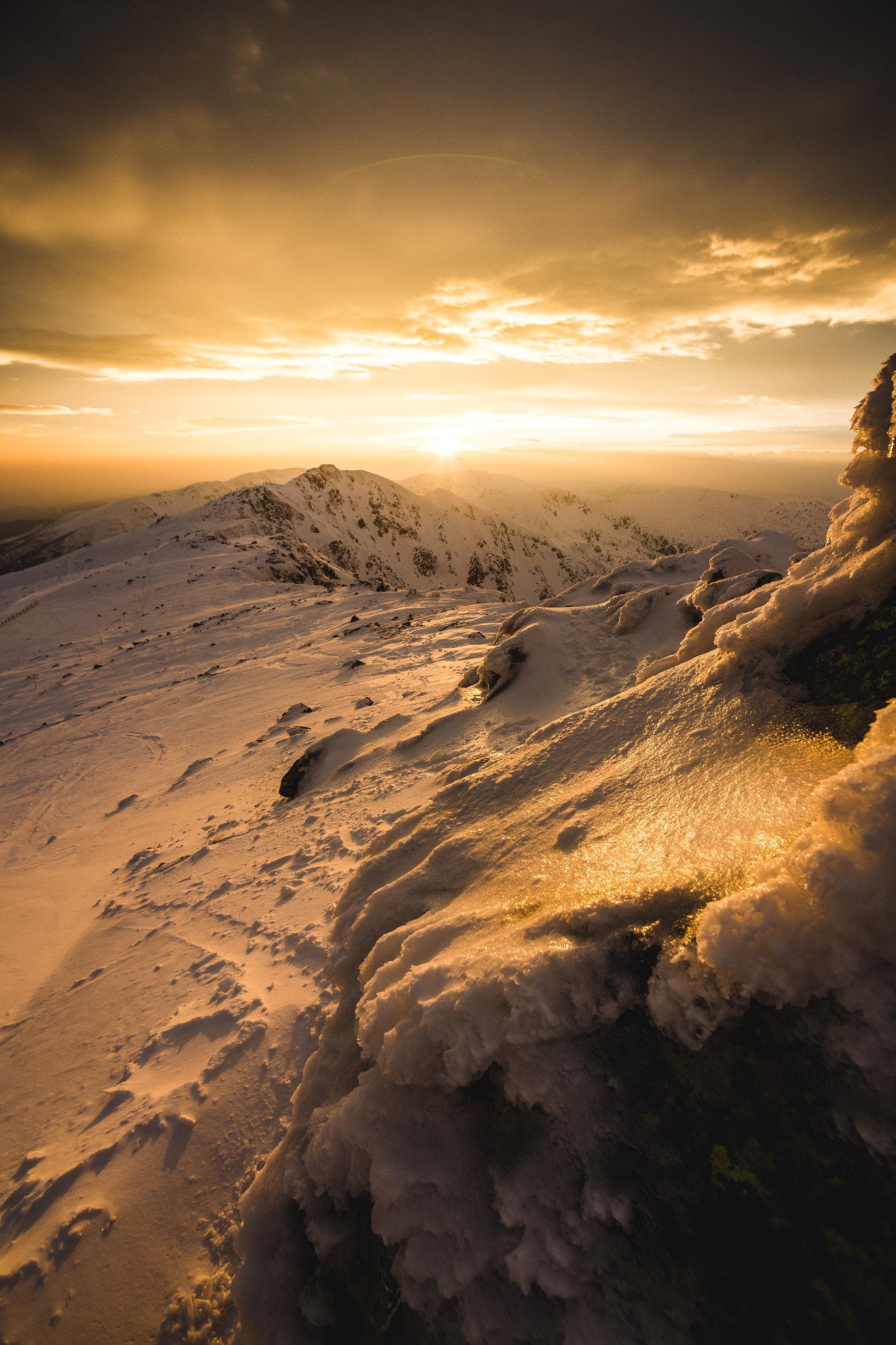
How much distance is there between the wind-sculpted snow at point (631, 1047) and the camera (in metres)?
1.42

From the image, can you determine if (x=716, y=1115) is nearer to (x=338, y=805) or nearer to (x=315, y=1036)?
(x=315, y=1036)

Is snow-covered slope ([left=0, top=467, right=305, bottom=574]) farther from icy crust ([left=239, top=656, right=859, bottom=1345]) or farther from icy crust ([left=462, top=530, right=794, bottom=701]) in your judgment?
icy crust ([left=239, top=656, right=859, bottom=1345])

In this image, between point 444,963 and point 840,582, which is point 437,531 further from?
point 444,963

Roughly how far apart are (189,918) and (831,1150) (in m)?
5.06

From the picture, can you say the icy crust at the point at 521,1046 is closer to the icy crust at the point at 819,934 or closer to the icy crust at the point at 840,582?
the icy crust at the point at 819,934

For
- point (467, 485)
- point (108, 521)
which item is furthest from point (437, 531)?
point (108, 521)

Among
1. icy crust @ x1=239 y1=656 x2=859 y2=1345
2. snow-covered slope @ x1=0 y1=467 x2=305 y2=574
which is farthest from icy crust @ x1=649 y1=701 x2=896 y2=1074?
snow-covered slope @ x1=0 y1=467 x2=305 y2=574

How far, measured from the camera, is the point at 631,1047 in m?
1.76

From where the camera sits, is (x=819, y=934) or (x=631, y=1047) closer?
(x=819, y=934)

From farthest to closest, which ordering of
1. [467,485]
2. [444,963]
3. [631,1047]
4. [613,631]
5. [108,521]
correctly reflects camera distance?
[108,521] < [467,485] < [613,631] < [444,963] < [631,1047]

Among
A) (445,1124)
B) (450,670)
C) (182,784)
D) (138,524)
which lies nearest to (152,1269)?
(445,1124)

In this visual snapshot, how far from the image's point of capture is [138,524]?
163 metres

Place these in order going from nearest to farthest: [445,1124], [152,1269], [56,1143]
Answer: [445,1124], [152,1269], [56,1143]

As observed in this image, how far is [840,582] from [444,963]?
9.13 ft
